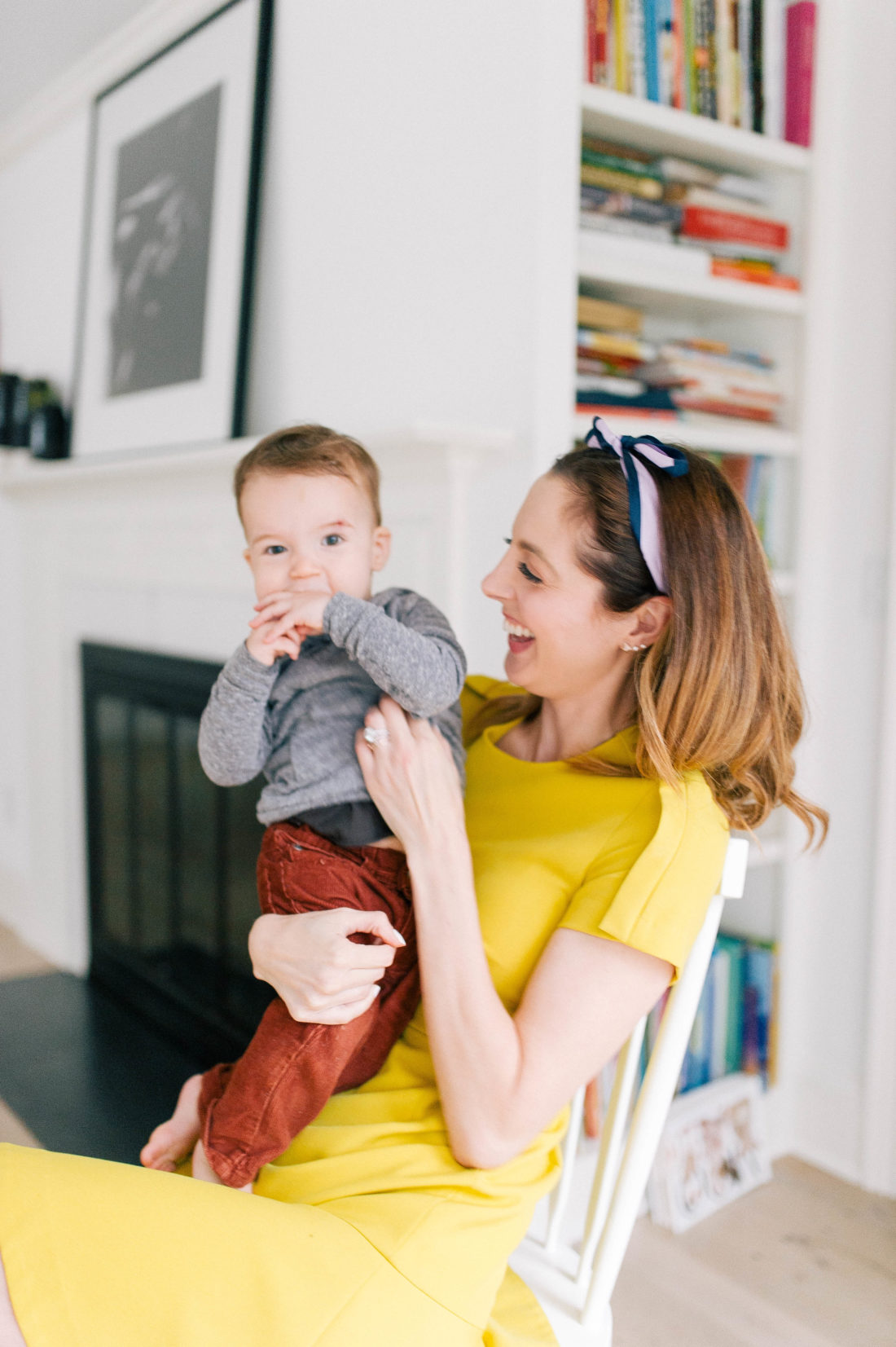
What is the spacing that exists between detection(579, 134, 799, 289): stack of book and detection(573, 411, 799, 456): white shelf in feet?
0.90

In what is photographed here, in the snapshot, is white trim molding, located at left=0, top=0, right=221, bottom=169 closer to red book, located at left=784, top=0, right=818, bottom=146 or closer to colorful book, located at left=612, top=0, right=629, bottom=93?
colorful book, located at left=612, top=0, right=629, bottom=93

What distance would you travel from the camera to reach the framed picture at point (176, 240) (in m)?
2.29

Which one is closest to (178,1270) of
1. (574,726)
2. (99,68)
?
(574,726)

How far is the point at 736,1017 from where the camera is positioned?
2.24 metres

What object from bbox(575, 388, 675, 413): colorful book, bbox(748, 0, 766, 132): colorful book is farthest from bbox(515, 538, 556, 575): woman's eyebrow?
bbox(748, 0, 766, 132): colorful book

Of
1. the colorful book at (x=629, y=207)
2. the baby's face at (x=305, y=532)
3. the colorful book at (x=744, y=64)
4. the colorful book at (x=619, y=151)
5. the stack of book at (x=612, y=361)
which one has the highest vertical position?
the colorful book at (x=744, y=64)

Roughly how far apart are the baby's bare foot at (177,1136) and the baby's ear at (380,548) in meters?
0.61

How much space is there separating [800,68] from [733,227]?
0.35 metres

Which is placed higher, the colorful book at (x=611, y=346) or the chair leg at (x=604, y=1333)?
the colorful book at (x=611, y=346)

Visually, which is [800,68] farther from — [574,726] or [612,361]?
[574,726]

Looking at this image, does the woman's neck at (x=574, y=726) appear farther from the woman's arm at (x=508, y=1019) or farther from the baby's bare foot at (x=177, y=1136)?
the baby's bare foot at (x=177, y=1136)

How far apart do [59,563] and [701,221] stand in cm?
197

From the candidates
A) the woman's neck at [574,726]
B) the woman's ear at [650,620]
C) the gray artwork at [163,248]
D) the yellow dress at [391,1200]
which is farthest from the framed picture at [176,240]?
the yellow dress at [391,1200]

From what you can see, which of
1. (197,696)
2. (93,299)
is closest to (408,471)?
(197,696)
